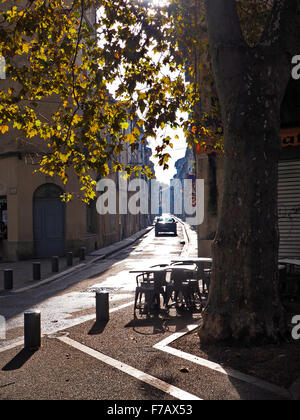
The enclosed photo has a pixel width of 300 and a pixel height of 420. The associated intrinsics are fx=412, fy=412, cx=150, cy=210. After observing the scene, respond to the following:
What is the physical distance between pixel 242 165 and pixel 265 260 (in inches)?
52.5

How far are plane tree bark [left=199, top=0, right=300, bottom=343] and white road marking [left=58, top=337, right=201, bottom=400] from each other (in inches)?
52.2

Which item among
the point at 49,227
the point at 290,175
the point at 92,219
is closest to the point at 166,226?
the point at 92,219

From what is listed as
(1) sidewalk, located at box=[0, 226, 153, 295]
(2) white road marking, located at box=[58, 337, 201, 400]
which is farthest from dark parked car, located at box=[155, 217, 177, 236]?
(2) white road marking, located at box=[58, 337, 201, 400]

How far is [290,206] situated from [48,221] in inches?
465

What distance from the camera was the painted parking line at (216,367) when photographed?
167 inches

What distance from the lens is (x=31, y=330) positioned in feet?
19.6

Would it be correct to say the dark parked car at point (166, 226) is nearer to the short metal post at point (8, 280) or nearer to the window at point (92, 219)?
the window at point (92, 219)

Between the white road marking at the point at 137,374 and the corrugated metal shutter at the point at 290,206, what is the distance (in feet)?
24.1

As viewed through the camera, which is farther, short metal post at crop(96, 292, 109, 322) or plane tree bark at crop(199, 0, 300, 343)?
short metal post at crop(96, 292, 109, 322)

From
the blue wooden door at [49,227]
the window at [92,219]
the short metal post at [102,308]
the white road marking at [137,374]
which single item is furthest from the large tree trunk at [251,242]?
the window at [92,219]

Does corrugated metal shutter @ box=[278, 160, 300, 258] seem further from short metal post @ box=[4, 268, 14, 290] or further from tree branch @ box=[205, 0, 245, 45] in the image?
short metal post @ box=[4, 268, 14, 290]

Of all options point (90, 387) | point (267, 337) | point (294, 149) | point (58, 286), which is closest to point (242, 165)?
point (267, 337)

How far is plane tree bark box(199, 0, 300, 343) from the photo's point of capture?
557 centimetres
